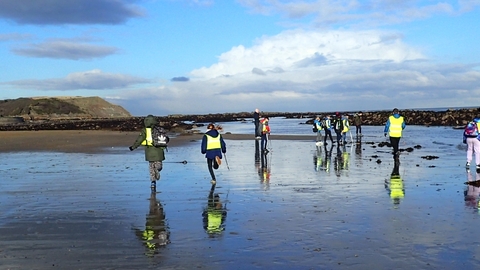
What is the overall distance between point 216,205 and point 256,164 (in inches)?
339

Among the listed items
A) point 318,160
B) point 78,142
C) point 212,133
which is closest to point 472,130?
point 318,160

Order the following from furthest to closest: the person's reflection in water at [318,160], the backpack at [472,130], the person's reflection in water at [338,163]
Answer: the person's reflection in water at [318,160], the person's reflection in water at [338,163], the backpack at [472,130]

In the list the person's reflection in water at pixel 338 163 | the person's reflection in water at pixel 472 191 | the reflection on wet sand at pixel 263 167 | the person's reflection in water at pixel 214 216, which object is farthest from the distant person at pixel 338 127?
the person's reflection in water at pixel 214 216

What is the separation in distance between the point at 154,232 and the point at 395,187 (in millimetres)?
6998

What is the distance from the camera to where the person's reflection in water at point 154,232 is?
7590 millimetres

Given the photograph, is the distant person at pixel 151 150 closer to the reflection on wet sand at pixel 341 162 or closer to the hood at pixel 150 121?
the hood at pixel 150 121

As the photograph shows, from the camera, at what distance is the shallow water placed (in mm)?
6898

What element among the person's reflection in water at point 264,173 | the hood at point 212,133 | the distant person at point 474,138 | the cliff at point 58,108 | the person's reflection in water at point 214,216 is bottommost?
the person's reflection in water at point 214,216

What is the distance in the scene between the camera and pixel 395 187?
13.0 metres

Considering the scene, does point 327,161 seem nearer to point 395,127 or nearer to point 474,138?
point 395,127

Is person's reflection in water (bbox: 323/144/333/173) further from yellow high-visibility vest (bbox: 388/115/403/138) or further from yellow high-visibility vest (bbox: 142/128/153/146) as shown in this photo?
yellow high-visibility vest (bbox: 142/128/153/146)

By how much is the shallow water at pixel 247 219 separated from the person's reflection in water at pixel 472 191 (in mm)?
38

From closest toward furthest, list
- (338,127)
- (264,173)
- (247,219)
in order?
(247,219)
(264,173)
(338,127)

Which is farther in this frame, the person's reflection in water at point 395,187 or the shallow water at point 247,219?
the person's reflection in water at point 395,187
